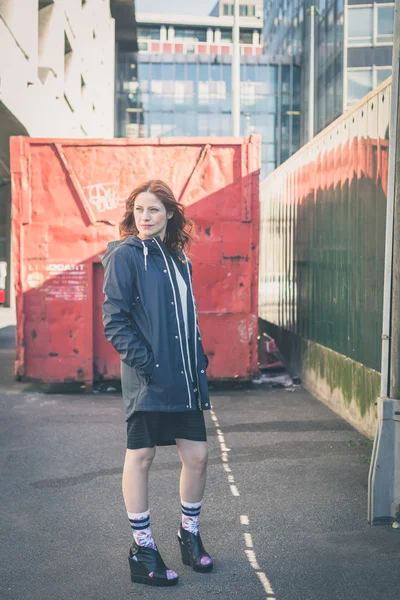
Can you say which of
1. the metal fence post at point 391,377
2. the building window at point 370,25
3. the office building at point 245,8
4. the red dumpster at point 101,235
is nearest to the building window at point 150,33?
the office building at point 245,8

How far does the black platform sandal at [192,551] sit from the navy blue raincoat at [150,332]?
67cm

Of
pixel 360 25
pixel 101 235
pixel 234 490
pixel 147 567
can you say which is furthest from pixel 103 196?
pixel 360 25

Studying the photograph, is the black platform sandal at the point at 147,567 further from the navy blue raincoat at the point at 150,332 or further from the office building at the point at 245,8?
the office building at the point at 245,8

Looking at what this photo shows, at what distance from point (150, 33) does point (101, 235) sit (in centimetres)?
6727

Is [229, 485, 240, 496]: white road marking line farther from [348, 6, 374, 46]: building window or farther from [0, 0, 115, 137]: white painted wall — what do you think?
[348, 6, 374, 46]: building window

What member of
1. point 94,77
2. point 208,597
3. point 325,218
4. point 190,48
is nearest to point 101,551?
point 208,597

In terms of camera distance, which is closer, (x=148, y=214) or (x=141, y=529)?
(x=141, y=529)

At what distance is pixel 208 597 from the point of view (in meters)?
3.73

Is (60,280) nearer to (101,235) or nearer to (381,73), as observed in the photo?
(101,235)

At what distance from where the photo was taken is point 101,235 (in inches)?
395

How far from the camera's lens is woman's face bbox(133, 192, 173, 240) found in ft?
13.7

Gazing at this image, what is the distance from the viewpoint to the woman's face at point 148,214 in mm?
4164

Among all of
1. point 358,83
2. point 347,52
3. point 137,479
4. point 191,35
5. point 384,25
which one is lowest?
point 137,479

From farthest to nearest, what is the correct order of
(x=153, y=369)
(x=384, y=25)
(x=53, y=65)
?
(x=384, y=25), (x=53, y=65), (x=153, y=369)
